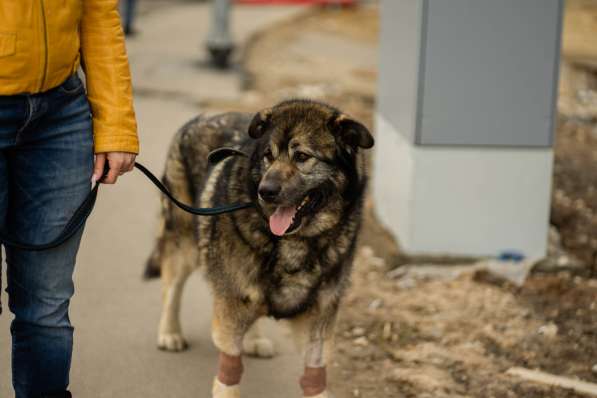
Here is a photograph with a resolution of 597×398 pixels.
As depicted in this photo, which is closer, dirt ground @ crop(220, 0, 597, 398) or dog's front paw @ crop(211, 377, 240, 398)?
dog's front paw @ crop(211, 377, 240, 398)

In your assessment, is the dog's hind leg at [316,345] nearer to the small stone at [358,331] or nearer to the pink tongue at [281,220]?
the pink tongue at [281,220]

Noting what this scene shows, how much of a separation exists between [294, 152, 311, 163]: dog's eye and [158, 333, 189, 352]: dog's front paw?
1636mm

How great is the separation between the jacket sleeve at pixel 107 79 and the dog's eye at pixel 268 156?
765 millimetres

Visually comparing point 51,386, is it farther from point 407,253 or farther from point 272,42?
point 272,42

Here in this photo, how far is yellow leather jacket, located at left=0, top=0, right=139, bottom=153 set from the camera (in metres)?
2.92

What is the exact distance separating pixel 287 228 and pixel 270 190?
0.69 ft

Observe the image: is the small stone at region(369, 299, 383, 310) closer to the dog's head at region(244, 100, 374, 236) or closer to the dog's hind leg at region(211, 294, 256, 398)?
the dog's hind leg at region(211, 294, 256, 398)

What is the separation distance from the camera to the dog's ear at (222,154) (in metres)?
4.08

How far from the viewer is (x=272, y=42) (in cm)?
1688

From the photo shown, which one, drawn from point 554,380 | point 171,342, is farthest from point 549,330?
point 171,342

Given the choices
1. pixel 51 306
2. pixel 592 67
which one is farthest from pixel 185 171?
pixel 592 67

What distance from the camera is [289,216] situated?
390 centimetres

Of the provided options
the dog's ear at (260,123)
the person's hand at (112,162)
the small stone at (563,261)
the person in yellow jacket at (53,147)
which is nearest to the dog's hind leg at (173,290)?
the dog's ear at (260,123)

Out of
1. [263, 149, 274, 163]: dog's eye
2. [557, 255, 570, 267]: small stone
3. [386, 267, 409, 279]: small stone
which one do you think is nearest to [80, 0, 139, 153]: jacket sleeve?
[263, 149, 274, 163]: dog's eye
